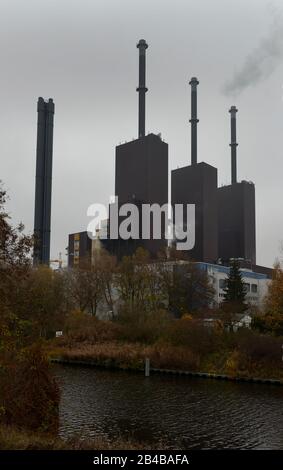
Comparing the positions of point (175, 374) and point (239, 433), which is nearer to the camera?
point (239, 433)

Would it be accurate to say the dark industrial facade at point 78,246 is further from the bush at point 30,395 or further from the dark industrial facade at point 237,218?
the bush at point 30,395

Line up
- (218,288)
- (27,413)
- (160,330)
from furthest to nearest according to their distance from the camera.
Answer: (218,288) → (160,330) → (27,413)

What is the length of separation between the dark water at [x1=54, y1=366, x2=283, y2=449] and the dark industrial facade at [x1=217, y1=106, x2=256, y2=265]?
88.2m

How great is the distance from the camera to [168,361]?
1688 inches

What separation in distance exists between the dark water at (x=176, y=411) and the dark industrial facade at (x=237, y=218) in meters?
88.2

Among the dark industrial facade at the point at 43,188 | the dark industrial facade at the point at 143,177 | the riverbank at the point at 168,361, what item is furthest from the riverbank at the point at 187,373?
the dark industrial facade at the point at 143,177

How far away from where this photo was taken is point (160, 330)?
48.9 m

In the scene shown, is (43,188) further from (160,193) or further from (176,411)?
(176,411)

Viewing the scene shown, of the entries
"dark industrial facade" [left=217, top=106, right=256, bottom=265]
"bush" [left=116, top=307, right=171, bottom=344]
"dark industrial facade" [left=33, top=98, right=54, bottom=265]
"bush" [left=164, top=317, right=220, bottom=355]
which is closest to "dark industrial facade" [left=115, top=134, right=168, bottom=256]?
"dark industrial facade" [left=33, top=98, right=54, bottom=265]

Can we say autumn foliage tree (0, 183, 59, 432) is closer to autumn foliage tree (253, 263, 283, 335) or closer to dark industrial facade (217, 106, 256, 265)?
autumn foliage tree (253, 263, 283, 335)

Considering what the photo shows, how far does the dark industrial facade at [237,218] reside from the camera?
4830 inches

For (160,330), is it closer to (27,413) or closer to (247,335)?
(247,335)

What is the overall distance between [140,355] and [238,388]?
12.7 meters
